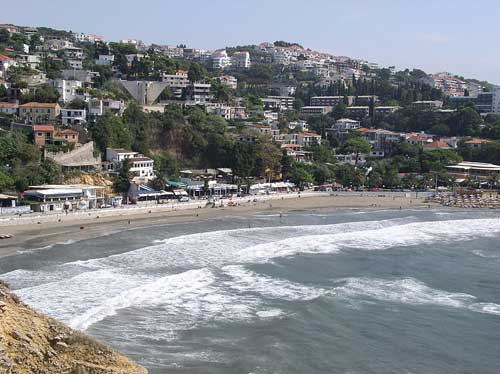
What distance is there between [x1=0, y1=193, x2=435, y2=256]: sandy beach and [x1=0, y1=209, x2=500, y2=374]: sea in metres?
1.32

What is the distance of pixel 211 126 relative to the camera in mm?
51688

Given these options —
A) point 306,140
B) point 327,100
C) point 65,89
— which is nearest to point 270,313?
point 65,89

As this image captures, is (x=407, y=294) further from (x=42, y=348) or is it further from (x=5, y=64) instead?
(x=5, y=64)

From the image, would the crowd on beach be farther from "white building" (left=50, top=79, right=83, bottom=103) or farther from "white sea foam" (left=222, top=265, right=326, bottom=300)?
"white sea foam" (left=222, top=265, right=326, bottom=300)

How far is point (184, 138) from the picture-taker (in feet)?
163

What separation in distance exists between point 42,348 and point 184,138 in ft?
135

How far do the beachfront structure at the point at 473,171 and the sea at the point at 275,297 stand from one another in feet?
80.4

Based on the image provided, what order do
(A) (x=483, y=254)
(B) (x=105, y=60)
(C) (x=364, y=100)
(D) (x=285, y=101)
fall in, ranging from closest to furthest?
1. (A) (x=483, y=254)
2. (B) (x=105, y=60)
3. (D) (x=285, y=101)
4. (C) (x=364, y=100)

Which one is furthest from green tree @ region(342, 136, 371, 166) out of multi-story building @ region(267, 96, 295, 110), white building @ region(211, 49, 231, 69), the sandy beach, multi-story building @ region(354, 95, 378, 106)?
white building @ region(211, 49, 231, 69)

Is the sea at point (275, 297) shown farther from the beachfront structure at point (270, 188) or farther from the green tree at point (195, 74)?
the green tree at point (195, 74)

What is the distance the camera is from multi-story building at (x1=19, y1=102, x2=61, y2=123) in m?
43.6

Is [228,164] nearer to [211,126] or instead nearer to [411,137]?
[211,126]

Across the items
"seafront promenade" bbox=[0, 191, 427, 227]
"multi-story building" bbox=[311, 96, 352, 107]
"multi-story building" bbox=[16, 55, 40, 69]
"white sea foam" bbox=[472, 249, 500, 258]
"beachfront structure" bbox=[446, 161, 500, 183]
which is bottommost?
"white sea foam" bbox=[472, 249, 500, 258]

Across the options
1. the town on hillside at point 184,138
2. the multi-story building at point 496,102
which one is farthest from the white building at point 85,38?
the multi-story building at point 496,102
